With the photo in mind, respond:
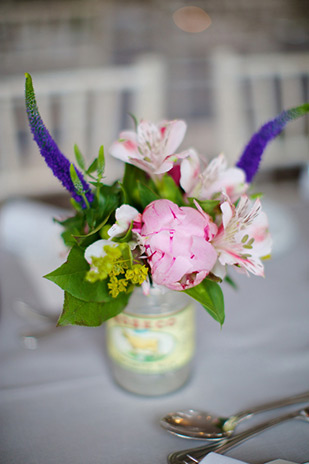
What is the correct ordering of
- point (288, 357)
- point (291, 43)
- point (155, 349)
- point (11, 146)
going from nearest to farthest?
point (155, 349)
point (288, 357)
point (11, 146)
point (291, 43)

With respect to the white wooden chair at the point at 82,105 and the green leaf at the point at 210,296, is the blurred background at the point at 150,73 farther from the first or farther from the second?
the green leaf at the point at 210,296

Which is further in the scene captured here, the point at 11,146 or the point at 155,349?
the point at 11,146

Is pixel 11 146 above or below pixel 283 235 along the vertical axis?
above

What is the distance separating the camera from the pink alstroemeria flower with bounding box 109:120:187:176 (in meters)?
0.52

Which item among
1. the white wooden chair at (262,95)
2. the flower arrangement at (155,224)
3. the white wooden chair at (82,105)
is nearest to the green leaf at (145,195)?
the flower arrangement at (155,224)

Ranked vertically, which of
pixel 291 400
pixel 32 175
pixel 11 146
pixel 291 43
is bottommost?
pixel 291 400

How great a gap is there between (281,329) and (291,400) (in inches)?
6.9

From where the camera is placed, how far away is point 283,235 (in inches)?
37.8

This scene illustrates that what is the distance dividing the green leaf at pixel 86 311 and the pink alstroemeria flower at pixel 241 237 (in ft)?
0.39

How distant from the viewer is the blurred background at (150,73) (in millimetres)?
1436

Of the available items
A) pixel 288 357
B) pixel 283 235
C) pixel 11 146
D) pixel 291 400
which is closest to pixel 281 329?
pixel 288 357

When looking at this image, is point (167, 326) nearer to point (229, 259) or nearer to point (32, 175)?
point (229, 259)

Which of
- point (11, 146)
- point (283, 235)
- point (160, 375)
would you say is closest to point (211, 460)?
point (160, 375)

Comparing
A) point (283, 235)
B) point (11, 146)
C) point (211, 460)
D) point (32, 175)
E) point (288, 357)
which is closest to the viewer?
point (211, 460)
